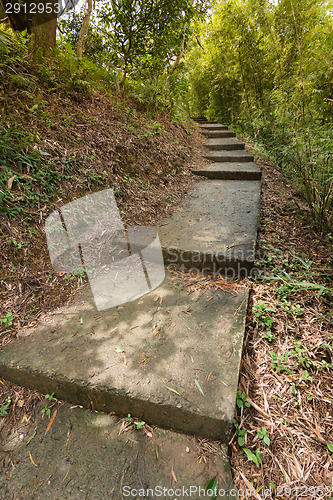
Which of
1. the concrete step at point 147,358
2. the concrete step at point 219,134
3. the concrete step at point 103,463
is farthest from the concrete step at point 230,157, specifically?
the concrete step at point 103,463

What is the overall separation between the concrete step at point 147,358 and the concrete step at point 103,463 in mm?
74

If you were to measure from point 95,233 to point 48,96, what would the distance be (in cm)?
153

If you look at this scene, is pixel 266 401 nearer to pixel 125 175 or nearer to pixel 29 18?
pixel 125 175

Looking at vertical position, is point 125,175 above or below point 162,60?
below

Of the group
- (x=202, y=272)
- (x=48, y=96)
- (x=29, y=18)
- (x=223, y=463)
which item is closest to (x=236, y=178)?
(x=202, y=272)

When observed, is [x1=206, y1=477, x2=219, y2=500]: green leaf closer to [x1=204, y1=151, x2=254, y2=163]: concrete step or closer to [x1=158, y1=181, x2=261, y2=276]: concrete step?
[x1=158, y1=181, x2=261, y2=276]: concrete step

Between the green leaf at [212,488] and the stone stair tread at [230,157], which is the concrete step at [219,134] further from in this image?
the green leaf at [212,488]

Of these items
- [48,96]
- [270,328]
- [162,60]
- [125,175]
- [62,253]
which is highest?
[162,60]

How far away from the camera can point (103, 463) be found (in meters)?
0.93

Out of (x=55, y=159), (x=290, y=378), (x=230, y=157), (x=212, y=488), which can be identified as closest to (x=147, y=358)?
(x=212, y=488)

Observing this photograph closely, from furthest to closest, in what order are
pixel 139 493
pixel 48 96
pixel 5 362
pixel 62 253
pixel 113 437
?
pixel 48 96 → pixel 62 253 → pixel 5 362 → pixel 113 437 → pixel 139 493

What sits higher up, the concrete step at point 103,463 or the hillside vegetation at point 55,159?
the hillside vegetation at point 55,159

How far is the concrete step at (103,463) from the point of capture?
2.83 feet

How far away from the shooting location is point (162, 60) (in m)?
3.80
